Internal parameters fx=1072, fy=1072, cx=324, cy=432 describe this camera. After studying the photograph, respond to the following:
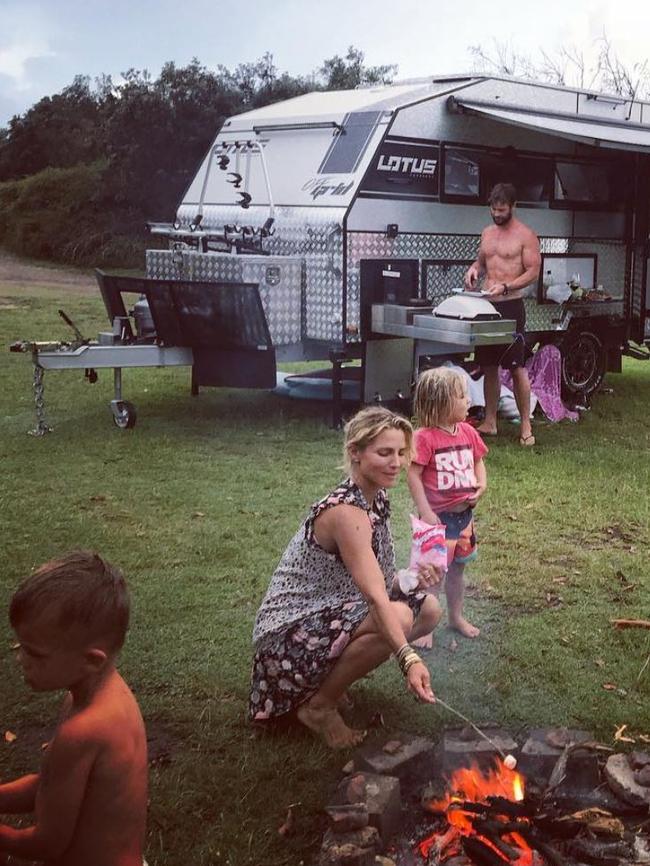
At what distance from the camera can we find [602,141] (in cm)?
894

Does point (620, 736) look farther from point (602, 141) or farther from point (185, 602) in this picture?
point (602, 141)

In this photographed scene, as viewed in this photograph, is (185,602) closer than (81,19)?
Yes

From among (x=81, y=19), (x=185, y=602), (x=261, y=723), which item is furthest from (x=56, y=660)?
(x=81, y=19)

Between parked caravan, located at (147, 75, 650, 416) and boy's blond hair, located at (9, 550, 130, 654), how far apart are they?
19.8 ft

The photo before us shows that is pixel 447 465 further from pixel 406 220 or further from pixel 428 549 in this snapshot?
pixel 406 220

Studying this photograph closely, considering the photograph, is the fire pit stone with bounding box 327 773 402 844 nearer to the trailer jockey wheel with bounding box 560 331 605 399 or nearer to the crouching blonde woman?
the crouching blonde woman

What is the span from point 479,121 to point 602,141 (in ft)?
3.67

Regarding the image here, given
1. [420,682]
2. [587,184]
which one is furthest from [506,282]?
[420,682]

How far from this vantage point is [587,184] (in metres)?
10.5

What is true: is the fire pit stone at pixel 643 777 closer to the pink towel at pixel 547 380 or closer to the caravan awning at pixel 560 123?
the pink towel at pixel 547 380

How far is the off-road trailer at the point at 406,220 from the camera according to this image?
→ 8672mm

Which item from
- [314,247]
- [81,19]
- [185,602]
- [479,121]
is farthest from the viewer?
[479,121]

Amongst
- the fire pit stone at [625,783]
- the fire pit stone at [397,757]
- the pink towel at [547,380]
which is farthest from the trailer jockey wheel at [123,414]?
the fire pit stone at [625,783]

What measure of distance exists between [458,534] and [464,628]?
423 millimetres
